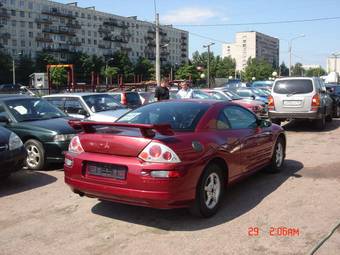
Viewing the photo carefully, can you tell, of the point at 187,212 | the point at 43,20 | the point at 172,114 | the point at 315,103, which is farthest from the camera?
the point at 43,20

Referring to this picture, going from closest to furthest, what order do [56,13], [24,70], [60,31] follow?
[24,70]
[56,13]
[60,31]

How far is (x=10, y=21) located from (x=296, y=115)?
98845 mm

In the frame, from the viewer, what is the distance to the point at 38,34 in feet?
358

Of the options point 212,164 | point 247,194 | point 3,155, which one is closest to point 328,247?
point 212,164

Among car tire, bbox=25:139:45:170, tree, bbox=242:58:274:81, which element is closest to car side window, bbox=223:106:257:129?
car tire, bbox=25:139:45:170

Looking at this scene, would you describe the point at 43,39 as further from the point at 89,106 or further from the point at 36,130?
the point at 36,130

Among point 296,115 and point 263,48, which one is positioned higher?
point 263,48

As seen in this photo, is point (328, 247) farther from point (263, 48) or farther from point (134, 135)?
point (263, 48)

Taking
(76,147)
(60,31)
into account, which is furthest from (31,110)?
(60,31)

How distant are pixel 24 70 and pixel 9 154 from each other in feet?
286

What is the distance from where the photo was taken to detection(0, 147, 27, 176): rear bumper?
6.81m

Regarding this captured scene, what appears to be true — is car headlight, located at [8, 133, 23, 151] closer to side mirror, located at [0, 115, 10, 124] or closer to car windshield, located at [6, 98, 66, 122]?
side mirror, located at [0, 115, 10, 124]
